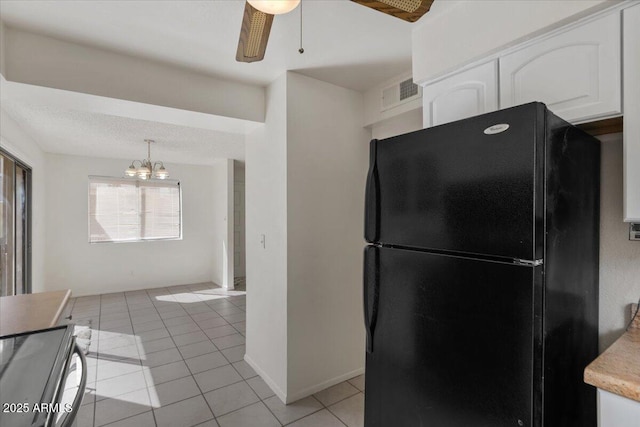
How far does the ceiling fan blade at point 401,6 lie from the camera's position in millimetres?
1171

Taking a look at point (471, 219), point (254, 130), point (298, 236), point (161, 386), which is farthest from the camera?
point (254, 130)

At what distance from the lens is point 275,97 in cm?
251

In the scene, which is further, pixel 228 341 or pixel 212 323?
pixel 212 323

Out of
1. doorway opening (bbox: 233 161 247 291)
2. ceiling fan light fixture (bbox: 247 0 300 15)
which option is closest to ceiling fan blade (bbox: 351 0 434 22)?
ceiling fan light fixture (bbox: 247 0 300 15)

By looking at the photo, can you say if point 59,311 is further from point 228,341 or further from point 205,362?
point 228,341

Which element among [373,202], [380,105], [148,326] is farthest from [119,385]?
[380,105]

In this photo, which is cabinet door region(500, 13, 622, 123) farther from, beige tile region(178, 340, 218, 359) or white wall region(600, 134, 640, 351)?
beige tile region(178, 340, 218, 359)

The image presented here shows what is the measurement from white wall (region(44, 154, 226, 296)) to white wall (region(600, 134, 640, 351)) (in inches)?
226

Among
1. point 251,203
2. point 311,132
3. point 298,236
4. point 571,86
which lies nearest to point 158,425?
point 298,236

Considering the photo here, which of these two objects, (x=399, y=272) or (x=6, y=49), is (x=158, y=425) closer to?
(x=399, y=272)

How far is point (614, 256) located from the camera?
Answer: 133cm

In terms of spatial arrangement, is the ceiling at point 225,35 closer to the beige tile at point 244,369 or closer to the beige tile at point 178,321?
the beige tile at point 244,369

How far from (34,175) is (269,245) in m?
3.98

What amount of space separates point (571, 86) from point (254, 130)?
91.5 inches
